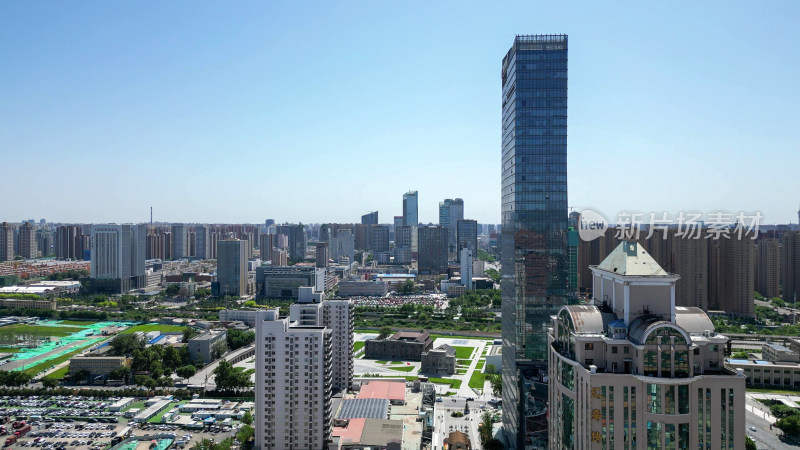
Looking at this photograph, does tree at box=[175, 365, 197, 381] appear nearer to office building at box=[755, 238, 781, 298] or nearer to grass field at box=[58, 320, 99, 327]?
grass field at box=[58, 320, 99, 327]

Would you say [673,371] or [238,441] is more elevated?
[673,371]

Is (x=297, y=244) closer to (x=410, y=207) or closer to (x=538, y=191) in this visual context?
(x=410, y=207)

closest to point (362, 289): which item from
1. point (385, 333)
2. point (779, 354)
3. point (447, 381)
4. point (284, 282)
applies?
point (284, 282)

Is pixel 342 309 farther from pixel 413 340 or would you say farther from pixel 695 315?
pixel 695 315

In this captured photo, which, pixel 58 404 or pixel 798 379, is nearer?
pixel 58 404

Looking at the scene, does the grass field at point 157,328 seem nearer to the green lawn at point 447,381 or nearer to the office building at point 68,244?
the green lawn at point 447,381

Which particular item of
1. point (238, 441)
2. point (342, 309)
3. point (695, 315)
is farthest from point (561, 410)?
point (342, 309)
